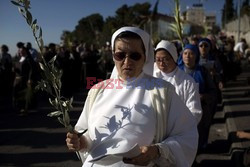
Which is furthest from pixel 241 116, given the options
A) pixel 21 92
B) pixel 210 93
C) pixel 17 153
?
pixel 21 92

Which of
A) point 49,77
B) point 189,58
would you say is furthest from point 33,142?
point 49,77

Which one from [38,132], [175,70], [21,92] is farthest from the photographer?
[21,92]

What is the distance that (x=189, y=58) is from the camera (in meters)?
4.80

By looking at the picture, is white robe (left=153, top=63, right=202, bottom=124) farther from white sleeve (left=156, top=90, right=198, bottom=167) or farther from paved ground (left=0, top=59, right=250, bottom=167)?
white sleeve (left=156, top=90, right=198, bottom=167)

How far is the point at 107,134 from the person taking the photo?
6.93 ft

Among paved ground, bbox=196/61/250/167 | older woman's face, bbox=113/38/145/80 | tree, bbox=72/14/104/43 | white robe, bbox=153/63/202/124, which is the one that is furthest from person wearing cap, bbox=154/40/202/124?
tree, bbox=72/14/104/43

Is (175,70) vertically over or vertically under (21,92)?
over

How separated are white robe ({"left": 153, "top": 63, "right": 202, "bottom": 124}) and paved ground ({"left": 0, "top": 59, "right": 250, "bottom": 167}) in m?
0.76

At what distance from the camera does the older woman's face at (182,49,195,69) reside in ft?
15.6

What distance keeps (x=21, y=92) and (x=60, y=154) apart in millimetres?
4018

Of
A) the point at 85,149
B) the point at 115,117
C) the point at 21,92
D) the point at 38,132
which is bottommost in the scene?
the point at 38,132

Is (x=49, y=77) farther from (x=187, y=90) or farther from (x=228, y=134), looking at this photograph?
(x=228, y=134)

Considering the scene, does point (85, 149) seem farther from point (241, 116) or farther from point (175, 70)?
point (241, 116)

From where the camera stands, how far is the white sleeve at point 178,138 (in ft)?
6.70
